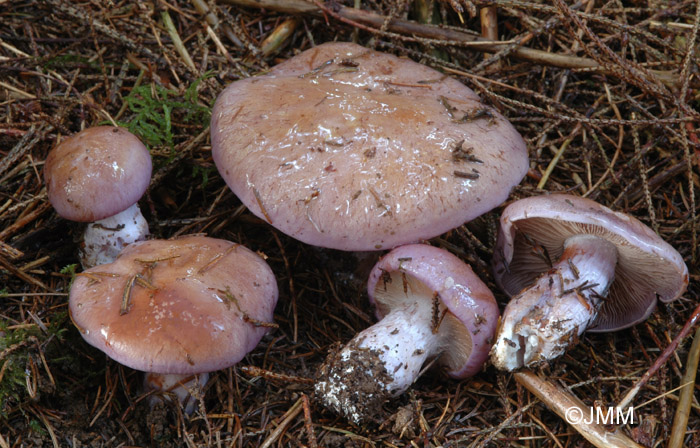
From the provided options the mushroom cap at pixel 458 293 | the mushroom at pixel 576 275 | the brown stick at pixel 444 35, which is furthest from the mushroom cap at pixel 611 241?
the brown stick at pixel 444 35

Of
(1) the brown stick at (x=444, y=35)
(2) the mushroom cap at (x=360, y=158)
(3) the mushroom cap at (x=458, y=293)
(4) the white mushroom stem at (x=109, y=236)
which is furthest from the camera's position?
(1) the brown stick at (x=444, y=35)

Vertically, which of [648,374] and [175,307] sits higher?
[175,307]

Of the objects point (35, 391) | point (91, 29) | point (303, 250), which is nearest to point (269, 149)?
point (303, 250)

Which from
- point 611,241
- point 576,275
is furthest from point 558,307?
point 611,241

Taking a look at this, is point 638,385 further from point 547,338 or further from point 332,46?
point 332,46

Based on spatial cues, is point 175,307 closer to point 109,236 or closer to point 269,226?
point 109,236

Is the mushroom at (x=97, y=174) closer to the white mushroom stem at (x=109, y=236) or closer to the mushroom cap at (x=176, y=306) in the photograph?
the white mushroom stem at (x=109, y=236)
